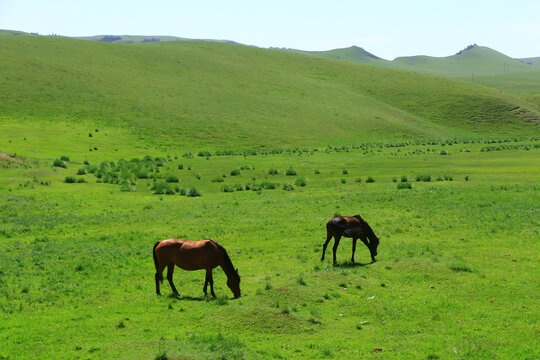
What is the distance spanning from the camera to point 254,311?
13.4m

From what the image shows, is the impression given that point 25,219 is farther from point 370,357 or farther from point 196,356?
point 370,357

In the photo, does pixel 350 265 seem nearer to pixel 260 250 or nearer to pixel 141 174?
pixel 260 250

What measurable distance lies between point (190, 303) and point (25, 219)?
59.3 ft

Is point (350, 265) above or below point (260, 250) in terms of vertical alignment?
→ above

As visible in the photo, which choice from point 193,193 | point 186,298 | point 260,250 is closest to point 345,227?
point 260,250

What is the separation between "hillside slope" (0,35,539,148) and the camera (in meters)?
96.9

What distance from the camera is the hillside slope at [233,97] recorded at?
9688 centimetres

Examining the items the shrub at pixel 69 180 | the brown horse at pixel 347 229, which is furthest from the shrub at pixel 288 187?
the brown horse at pixel 347 229

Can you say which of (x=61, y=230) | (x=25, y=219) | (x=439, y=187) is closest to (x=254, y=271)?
(x=61, y=230)

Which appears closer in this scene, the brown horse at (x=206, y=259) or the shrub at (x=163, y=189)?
the brown horse at (x=206, y=259)

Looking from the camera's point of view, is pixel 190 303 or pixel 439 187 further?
pixel 439 187

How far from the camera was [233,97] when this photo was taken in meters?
121

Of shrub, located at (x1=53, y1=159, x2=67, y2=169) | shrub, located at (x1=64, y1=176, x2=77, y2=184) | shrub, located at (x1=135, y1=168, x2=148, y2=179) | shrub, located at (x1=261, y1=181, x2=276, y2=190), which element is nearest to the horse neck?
shrub, located at (x1=261, y1=181, x2=276, y2=190)

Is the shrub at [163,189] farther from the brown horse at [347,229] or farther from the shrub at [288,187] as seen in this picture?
the brown horse at [347,229]
